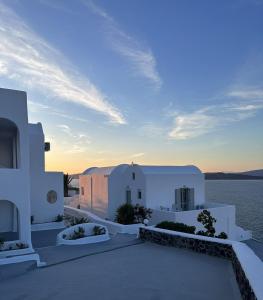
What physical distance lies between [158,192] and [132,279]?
47.0 ft

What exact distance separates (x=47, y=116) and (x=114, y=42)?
24.4 ft

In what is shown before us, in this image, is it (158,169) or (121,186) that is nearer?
(158,169)

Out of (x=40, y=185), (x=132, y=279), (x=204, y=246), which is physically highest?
(x=40, y=185)

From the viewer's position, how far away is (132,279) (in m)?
8.54

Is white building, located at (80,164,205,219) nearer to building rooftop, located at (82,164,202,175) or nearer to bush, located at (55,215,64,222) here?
building rooftop, located at (82,164,202,175)

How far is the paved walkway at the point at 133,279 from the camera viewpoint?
291 inches

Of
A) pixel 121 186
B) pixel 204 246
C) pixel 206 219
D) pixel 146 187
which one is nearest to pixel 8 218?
pixel 146 187

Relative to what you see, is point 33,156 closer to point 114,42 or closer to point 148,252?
point 114,42

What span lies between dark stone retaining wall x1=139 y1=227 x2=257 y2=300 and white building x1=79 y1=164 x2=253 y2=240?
7968mm

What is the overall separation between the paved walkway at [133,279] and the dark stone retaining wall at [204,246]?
20 cm

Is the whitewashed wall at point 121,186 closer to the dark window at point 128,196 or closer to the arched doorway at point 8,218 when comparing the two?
the dark window at point 128,196

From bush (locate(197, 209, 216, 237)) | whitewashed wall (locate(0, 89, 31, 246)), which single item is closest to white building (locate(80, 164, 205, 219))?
bush (locate(197, 209, 216, 237))

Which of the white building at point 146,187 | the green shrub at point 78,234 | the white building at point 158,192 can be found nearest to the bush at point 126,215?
the white building at point 158,192

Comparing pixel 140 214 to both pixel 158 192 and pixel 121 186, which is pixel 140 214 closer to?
pixel 158 192
